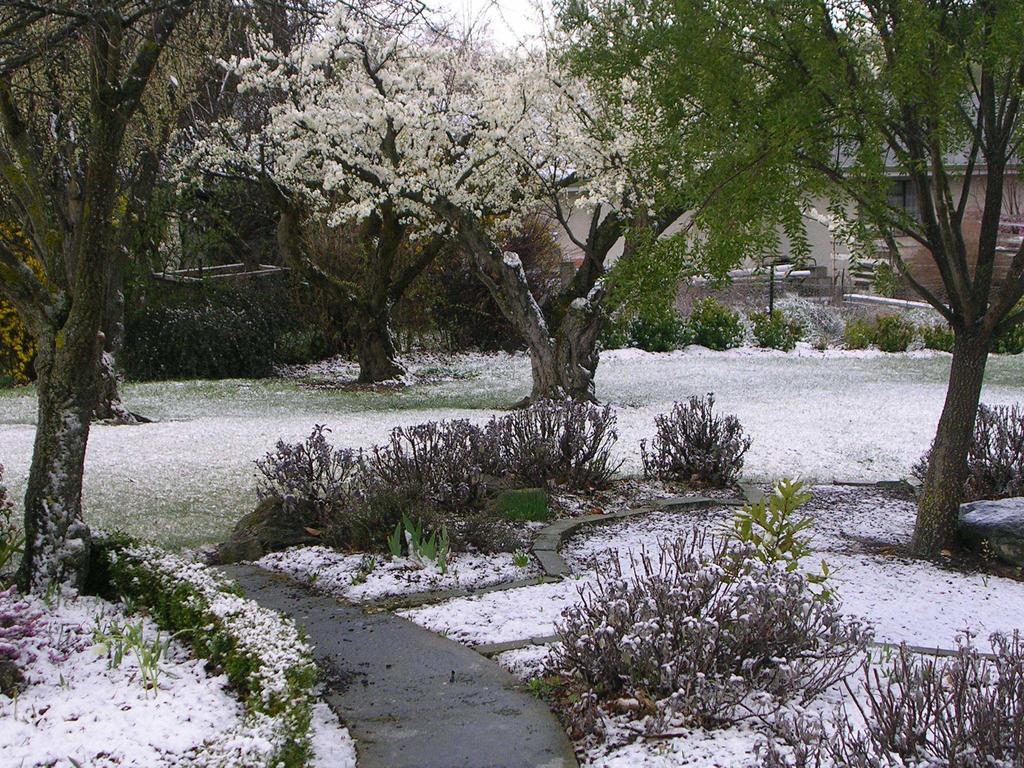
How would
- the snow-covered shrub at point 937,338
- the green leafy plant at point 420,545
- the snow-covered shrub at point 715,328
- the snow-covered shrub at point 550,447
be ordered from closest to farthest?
the green leafy plant at point 420,545 → the snow-covered shrub at point 550,447 → the snow-covered shrub at point 937,338 → the snow-covered shrub at point 715,328

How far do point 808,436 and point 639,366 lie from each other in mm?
8350

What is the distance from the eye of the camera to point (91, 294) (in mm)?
4168

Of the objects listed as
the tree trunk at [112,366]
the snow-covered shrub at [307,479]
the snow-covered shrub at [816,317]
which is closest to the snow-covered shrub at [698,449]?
the snow-covered shrub at [307,479]

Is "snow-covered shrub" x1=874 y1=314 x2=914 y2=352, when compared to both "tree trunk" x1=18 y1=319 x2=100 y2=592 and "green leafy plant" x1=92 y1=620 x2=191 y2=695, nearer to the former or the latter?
"tree trunk" x1=18 y1=319 x2=100 y2=592

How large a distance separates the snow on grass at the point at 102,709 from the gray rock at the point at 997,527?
14.0ft

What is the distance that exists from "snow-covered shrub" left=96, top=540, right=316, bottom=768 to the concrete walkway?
26 cm

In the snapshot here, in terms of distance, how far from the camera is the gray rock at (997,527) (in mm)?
5328

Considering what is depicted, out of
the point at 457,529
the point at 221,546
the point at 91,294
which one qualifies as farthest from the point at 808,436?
the point at 91,294

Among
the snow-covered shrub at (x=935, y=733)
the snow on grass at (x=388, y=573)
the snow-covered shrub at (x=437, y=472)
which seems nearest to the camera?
the snow-covered shrub at (x=935, y=733)

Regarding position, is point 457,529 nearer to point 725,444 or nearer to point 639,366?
point 725,444

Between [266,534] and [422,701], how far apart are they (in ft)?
8.65

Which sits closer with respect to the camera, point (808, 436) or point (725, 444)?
point (725, 444)

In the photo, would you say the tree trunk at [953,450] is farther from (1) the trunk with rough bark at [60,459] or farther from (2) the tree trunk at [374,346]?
(2) the tree trunk at [374,346]

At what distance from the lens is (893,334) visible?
20609 mm
